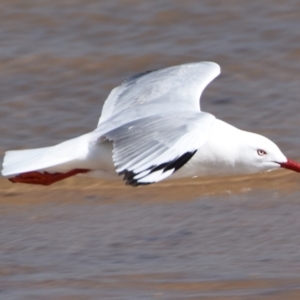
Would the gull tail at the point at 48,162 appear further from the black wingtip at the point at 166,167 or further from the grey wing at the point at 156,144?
the black wingtip at the point at 166,167

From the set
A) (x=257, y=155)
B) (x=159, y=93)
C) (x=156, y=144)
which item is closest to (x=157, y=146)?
(x=156, y=144)

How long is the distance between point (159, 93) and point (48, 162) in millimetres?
1318

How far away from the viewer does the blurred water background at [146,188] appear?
5277 mm

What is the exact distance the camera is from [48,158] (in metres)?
5.47

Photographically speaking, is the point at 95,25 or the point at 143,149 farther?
the point at 95,25

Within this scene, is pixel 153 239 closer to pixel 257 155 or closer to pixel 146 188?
pixel 257 155

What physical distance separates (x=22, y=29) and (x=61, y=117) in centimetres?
190

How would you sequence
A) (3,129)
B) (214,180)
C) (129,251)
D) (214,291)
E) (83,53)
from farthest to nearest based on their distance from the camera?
(83,53) → (3,129) → (214,180) → (129,251) → (214,291)

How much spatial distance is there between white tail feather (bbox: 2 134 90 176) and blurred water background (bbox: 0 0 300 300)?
0.59 metres

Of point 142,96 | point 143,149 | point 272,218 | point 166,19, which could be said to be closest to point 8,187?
point 142,96

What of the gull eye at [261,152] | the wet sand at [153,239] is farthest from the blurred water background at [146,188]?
the gull eye at [261,152]

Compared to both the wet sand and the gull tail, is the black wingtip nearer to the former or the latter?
the wet sand

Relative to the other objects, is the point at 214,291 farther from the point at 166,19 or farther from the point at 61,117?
the point at 166,19

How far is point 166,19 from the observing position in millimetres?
9906
